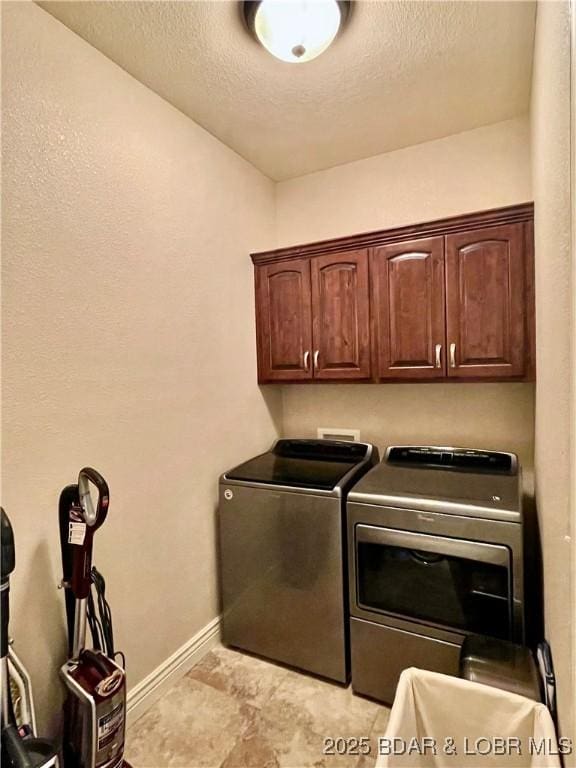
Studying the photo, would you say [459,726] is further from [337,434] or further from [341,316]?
[341,316]

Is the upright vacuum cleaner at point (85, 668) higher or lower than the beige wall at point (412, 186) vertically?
lower

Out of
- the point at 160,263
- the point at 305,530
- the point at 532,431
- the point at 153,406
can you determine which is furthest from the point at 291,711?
the point at 160,263

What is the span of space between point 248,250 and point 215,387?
89cm

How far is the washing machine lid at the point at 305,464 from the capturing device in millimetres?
1971

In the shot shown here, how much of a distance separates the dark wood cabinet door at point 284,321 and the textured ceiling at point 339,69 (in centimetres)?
70

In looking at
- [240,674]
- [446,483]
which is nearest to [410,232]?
[446,483]

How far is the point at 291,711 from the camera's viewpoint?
1710 millimetres

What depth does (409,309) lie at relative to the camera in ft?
6.86

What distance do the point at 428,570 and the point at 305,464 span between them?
82 cm

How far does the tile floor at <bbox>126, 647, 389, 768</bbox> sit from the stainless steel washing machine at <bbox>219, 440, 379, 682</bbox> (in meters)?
0.12

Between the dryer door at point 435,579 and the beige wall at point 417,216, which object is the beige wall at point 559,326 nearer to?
the dryer door at point 435,579

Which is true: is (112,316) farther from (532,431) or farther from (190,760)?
(532,431)

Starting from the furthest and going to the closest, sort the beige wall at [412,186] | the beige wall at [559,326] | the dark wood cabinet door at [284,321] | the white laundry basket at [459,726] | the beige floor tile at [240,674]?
the dark wood cabinet door at [284,321], the beige wall at [412,186], the beige floor tile at [240,674], the white laundry basket at [459,726], the beige wall at [559,326]

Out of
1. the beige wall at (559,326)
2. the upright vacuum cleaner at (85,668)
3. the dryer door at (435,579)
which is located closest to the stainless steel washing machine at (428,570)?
the dryer door at (435,579)
